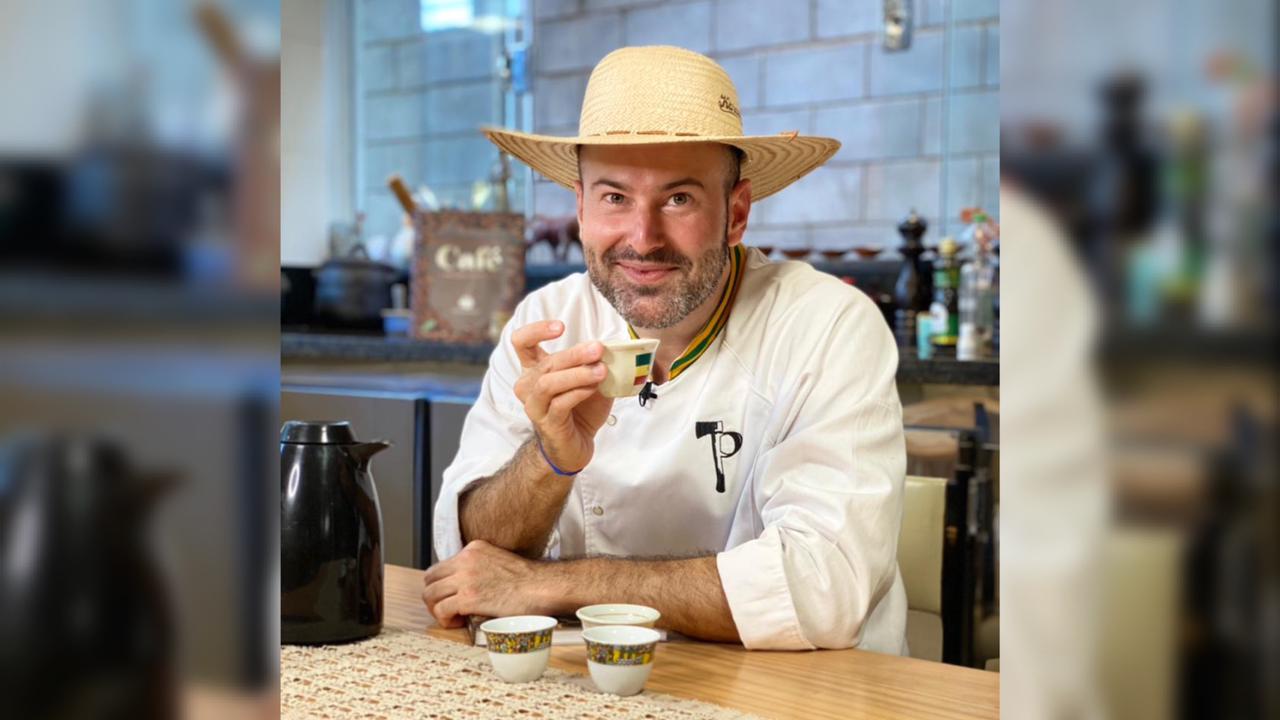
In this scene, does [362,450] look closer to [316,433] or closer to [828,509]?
[316,433]

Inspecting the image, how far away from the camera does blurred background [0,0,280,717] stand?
0.63 ft

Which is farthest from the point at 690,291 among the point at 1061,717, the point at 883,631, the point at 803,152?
the point at 1061,717

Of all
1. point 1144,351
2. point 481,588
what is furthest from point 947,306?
point 1144,351

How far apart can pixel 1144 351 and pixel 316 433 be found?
130 cm

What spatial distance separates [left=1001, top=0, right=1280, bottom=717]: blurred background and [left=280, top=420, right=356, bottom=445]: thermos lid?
1.25m

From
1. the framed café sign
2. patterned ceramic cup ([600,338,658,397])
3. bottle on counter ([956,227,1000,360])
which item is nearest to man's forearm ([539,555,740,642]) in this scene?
patterned ceramic cup ([600,338,658,397])

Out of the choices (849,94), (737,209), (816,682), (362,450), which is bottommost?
(816,682)

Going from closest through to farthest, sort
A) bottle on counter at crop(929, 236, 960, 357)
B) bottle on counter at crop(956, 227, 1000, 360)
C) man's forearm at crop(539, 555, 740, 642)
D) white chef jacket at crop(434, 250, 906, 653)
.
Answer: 1. man's forearm at crop(539, 555, 740, 642)
2. white chef jacket at crop(434, 250, 906, 653)
3. bottle on counter at crop(956, 227, 1000, 360)
4. bottle on counter at crop(929, 236, 960, 357)

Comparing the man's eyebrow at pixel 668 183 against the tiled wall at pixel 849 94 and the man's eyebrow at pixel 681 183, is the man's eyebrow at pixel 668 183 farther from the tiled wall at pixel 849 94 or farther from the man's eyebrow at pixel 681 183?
the tiled wall at pixel 849 94

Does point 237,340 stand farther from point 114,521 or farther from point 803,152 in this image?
point 803,152

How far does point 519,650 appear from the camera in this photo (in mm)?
1206

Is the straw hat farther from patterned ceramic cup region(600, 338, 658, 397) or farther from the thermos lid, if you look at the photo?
the thermos lid

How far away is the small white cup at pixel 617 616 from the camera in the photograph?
1.30 m

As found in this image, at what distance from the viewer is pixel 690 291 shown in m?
1.87
